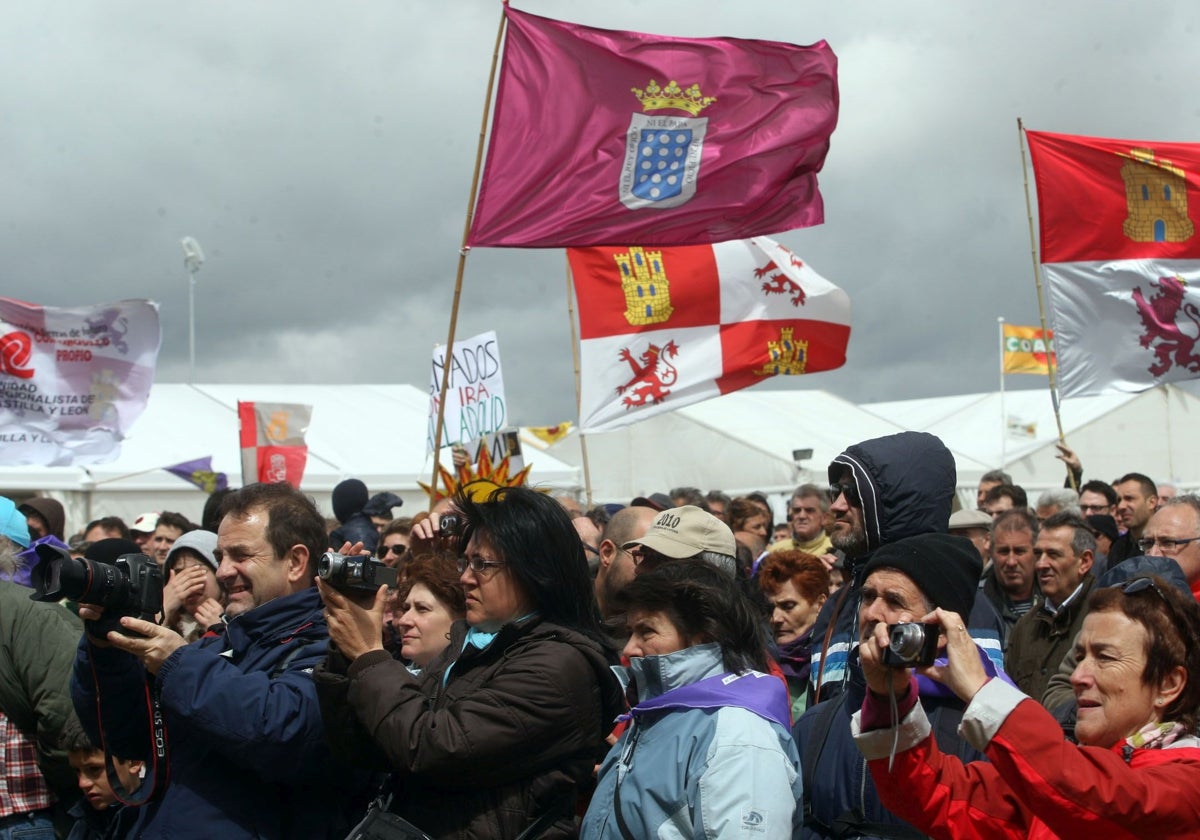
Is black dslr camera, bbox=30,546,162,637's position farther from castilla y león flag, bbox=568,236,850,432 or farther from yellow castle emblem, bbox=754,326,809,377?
yellow castle emblem, bbox=754,326,809,377

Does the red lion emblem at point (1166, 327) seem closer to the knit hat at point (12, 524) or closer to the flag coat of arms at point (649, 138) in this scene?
the flag coat of arms at point (649, 138)

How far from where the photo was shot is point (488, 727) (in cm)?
274

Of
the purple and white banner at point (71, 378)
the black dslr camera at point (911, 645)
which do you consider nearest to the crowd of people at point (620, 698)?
the black dslr camera at point (911, 645)

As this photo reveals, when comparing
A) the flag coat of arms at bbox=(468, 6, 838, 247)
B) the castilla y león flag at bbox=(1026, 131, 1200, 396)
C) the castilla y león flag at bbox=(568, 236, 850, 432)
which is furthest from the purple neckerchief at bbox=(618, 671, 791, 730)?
the castilla y león flag at bbox=(1026, 131, 1200, 396)

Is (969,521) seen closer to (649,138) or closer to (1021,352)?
(649,138)

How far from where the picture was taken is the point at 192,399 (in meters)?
19.0

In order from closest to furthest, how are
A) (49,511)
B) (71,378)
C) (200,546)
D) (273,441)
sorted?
(200,546) → (49,511) → (71,378) → (273,441)

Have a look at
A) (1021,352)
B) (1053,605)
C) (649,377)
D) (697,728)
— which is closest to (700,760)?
(697,728)

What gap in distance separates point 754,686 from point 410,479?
47.3ft

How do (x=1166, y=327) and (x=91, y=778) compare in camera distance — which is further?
(x=1166, y=327)

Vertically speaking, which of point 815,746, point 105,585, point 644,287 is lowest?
point 815,746

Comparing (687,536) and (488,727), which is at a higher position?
(687,536)

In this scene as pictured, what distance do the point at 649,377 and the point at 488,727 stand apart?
644 centimetres

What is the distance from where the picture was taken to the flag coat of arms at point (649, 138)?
24.3 ft
